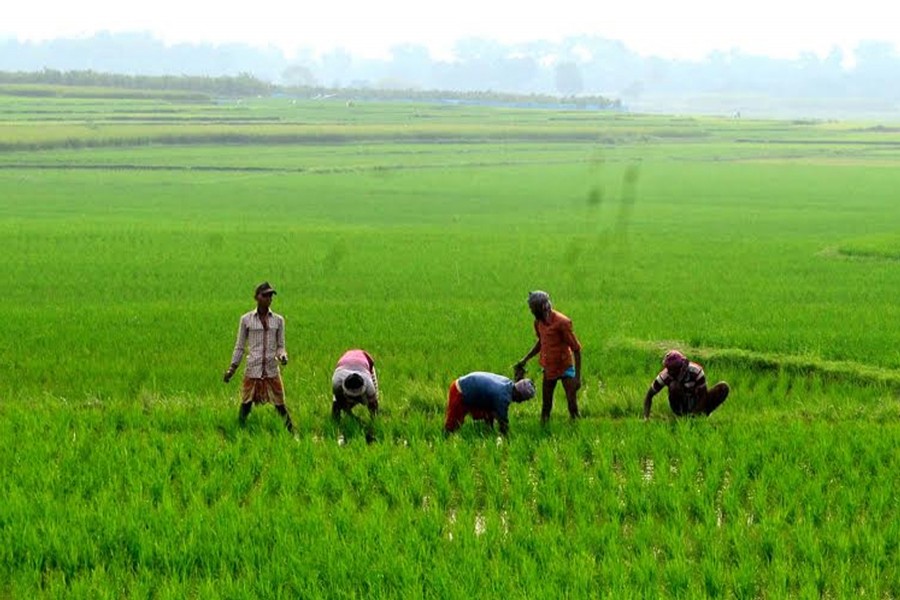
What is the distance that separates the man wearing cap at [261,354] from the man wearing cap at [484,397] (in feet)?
4.59

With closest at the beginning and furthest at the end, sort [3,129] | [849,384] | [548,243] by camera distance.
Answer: [849,384]
[548,243]
[3,129]

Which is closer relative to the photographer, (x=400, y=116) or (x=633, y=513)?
(x=633, y=513)

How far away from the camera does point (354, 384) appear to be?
27.8ft

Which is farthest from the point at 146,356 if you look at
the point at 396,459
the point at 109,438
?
the point at 396,459

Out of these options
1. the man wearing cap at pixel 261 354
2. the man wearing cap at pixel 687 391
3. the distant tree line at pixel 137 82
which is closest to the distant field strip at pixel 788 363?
the man wearing cap at pixel 687 391

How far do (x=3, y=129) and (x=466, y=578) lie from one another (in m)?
62.2

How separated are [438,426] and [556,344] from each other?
3.90 ft

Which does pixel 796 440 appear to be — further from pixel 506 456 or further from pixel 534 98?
pixel 534 98

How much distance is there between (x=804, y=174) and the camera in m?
50.5

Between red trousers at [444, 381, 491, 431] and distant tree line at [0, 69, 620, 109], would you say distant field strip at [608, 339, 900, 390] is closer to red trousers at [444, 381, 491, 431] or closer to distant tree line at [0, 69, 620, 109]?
red trousers at [444, 381, 491, 431]

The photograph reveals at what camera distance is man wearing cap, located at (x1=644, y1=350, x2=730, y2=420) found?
881cm

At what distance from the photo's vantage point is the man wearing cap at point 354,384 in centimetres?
845

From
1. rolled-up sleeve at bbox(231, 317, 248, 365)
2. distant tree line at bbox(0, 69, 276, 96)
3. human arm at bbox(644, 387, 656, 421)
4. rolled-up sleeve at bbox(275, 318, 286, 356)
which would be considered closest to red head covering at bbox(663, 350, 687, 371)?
human arm at bbox(644, 387, 656, 421)

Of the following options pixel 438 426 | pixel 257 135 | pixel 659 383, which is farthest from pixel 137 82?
pixel 659 383
